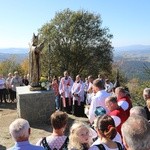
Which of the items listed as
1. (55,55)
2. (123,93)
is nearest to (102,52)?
(55,55)

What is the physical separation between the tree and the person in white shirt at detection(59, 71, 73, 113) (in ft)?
110

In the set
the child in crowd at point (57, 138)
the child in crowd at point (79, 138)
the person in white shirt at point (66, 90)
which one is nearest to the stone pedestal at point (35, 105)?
the person in white shirt at point (66, 90)

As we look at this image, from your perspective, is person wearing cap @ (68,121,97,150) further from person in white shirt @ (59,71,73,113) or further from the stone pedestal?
person in white shirt @ (59,71,73,113)

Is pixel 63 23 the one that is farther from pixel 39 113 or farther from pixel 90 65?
pixel 39 113

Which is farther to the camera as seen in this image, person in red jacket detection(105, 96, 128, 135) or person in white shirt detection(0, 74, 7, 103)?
person in white shirt detection(0, 74, 7, 103)

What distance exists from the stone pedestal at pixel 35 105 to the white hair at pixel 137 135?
9.39 metres

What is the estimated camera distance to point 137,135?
2861mm

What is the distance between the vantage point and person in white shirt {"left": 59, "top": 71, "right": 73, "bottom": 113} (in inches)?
583

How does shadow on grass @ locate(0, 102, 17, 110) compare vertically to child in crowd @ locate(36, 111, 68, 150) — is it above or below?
below

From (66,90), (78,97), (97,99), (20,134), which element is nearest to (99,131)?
(20,134)

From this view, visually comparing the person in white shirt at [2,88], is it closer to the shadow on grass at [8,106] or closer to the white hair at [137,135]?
the shadow on grass at [8,106]

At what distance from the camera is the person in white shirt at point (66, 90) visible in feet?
48.6

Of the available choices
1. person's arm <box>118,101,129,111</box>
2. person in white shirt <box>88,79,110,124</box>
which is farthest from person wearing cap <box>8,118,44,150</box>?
person's arm <box>118,101,129,111</box>

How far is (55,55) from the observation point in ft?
161
